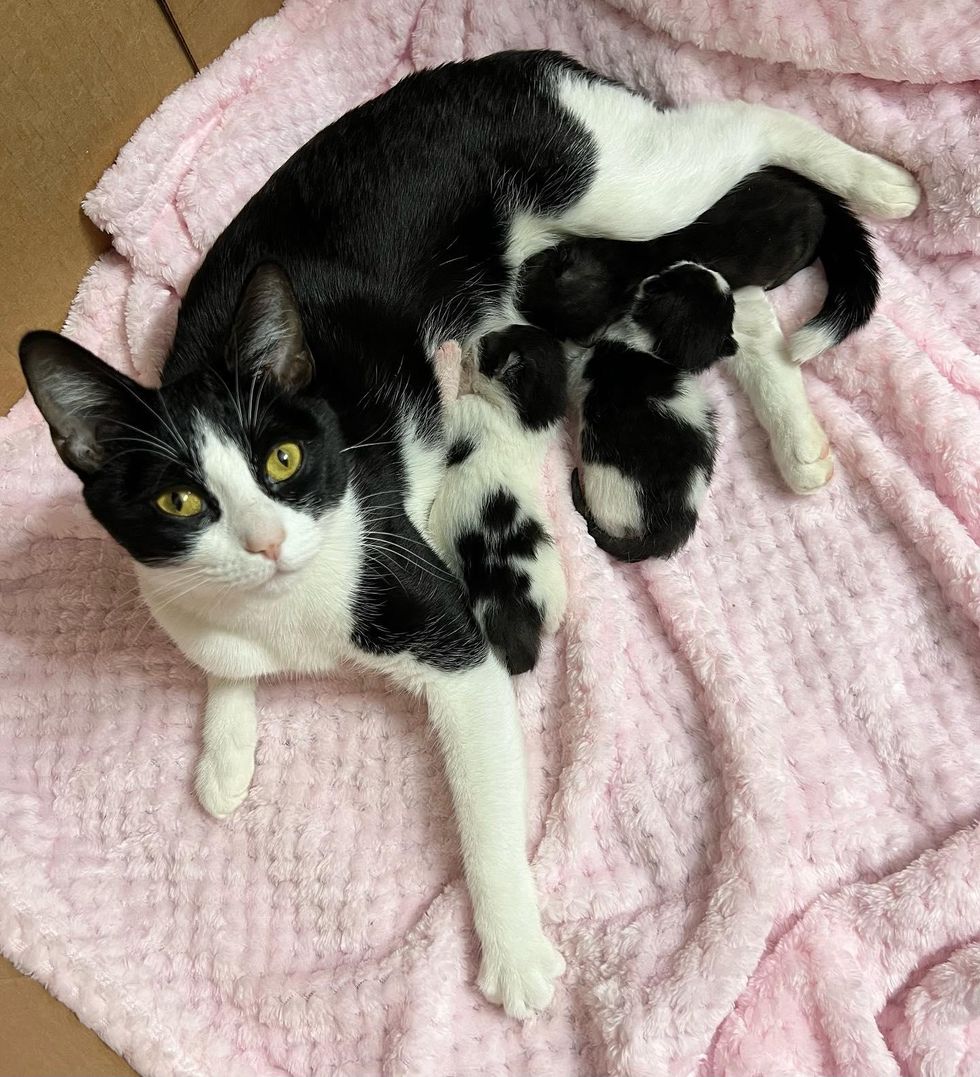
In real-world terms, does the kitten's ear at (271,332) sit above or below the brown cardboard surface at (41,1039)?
above

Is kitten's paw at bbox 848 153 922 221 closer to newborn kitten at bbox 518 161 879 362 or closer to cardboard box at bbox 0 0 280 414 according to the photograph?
newborn kitten at bbox 518 161 879 362

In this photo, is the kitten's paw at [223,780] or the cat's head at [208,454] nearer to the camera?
the cat's head at [208,454]

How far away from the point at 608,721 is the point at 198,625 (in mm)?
638

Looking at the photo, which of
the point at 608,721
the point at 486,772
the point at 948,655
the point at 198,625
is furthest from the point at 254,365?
the point at 948,655

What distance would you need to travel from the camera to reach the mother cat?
1034 millimetres

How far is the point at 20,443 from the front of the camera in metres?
1.69

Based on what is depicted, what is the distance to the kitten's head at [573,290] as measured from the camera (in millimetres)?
1501

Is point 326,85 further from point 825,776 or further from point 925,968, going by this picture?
point 925,968

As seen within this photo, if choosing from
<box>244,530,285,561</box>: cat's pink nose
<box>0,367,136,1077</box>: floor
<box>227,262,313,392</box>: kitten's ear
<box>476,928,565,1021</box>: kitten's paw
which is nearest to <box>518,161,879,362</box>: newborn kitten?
<box>227,262,313,392</box>: kitten's ear

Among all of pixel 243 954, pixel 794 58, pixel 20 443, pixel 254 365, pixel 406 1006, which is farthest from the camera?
pixel 20 443

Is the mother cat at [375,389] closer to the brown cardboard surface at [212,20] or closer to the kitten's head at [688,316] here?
the kitten's head at [688,316]

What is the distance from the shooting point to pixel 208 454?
102 cm

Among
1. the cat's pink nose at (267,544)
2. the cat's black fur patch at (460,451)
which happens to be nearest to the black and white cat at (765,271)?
the cat's black fur patch at (460,451)

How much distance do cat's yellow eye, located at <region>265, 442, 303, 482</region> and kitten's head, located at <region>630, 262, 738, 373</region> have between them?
64cm
